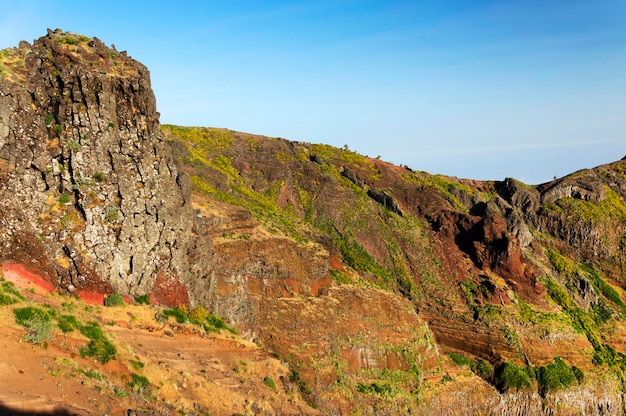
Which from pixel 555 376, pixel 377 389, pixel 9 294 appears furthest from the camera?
pixel 555 376

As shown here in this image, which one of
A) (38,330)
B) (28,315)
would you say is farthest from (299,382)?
(28,315)

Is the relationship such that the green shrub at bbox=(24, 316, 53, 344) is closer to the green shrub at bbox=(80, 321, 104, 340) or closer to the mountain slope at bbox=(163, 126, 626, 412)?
the green shrub at bbox=(80, 321, 104, 340)

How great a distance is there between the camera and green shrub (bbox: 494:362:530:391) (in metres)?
44.8

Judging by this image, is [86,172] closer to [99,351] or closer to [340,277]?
[99,351]

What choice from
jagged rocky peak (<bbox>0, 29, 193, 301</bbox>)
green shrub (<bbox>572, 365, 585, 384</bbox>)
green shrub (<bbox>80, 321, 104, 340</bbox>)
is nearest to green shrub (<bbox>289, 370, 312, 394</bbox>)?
jagged rocky peak (<bbox>0, 29, 193, 301</bbox>)

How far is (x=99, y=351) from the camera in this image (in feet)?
72.3

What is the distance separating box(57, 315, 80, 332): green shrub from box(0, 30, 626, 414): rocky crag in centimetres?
334

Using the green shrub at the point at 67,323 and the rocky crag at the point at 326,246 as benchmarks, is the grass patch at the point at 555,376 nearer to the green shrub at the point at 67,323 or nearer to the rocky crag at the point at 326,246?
the rocky crag at the point at 326,246

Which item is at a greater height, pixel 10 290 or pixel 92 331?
pixel 10 290

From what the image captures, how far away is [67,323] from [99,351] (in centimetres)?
200

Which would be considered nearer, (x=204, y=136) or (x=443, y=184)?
(x=204, y=136)

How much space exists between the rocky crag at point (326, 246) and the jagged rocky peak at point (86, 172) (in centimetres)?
10

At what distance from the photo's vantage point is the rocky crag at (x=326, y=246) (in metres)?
27.8

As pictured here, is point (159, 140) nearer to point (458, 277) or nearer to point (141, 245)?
point (141, 245)
